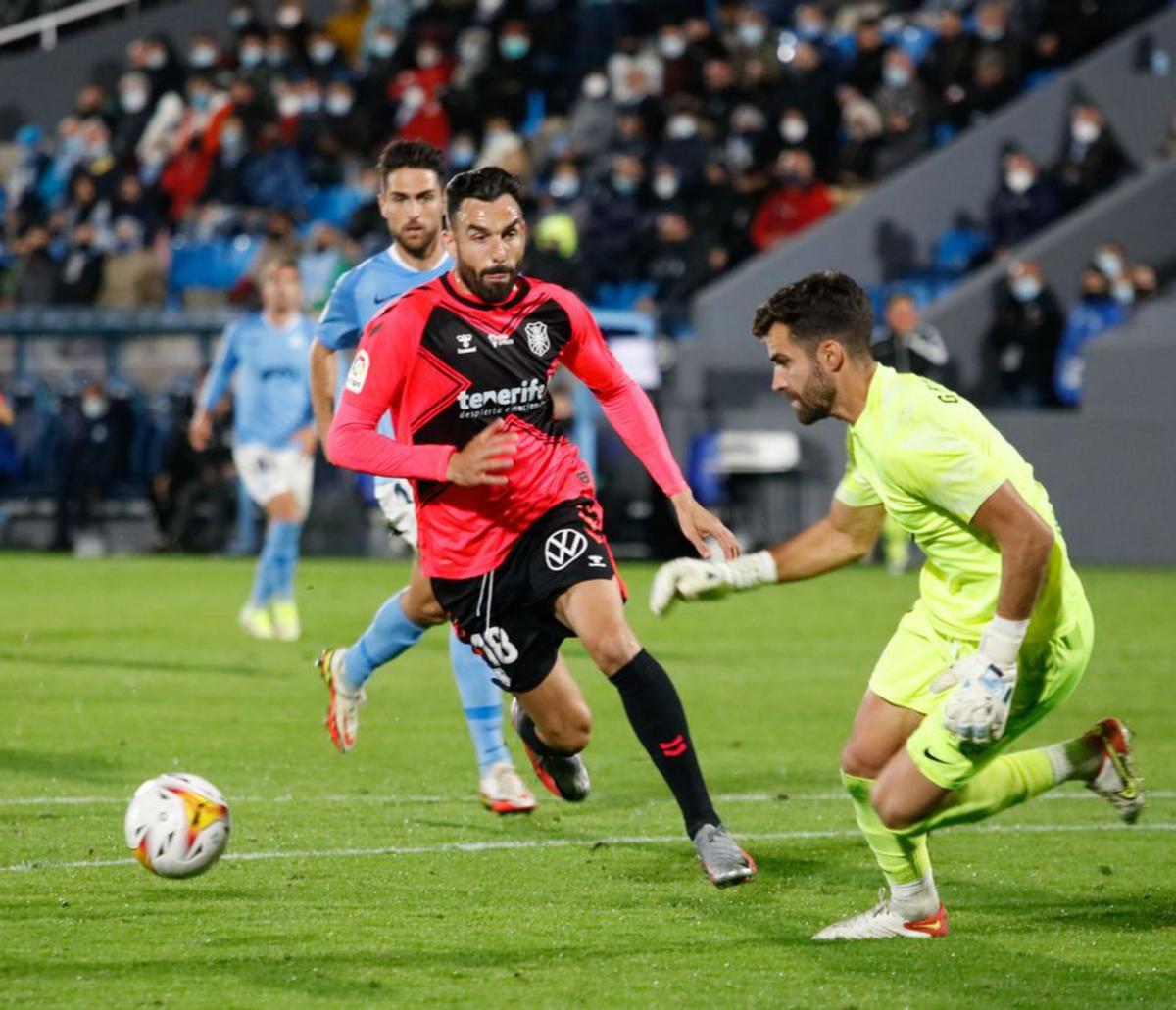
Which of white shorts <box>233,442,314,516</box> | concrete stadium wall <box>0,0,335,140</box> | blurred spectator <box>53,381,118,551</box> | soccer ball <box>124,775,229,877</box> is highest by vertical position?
concrete stadium wall <box>0,0,335,140</box>

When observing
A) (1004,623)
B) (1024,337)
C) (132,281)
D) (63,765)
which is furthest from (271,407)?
(132,281)

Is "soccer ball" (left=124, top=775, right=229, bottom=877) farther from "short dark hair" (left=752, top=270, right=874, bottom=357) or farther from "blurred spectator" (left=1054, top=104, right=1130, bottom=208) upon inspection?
"blurred spectator" (left=1054, top=104, right=1130, bottom=208)

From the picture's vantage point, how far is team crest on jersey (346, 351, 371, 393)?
6727 millimetres

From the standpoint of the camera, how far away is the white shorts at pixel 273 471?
580 inches

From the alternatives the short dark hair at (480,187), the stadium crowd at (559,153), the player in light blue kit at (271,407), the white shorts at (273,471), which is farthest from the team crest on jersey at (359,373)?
the stadium crowd at (559,153)

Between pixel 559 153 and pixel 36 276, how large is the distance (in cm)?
666

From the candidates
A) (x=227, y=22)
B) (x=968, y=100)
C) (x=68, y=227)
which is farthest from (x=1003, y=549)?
(x=227, y=22)

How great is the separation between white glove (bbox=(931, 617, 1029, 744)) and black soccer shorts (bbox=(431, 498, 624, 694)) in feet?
5.59

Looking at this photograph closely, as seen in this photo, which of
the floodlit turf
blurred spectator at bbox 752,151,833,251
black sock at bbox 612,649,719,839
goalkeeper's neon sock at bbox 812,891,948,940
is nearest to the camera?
the floodlit turf

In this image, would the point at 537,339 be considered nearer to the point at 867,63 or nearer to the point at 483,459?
the point at 483,459

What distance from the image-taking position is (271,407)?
1507 cm

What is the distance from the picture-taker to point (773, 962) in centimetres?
546

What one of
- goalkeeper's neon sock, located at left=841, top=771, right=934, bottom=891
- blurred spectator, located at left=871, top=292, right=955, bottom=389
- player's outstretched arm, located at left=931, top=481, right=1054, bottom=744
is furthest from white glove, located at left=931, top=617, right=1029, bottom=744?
blurred spectator, located at left=871, top=292, right=955, bottom=389

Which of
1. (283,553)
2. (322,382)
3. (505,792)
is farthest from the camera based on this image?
(283,553)
